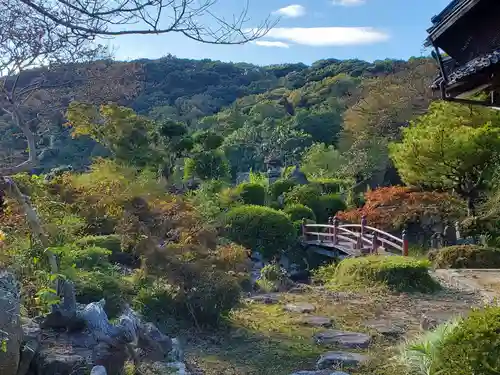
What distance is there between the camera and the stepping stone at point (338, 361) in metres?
5.00

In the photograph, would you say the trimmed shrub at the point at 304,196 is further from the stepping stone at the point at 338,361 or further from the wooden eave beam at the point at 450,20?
the stepping stone at the point at 338,361

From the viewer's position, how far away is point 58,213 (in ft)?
22.1

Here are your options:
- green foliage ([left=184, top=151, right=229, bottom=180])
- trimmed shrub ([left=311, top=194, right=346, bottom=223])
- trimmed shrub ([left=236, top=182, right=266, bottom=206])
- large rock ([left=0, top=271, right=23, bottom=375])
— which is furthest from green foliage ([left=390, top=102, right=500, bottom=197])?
large rock ([left=0, top=271, right=23, bottom=375])

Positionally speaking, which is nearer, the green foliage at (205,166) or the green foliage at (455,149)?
the green foliage at (455,149)

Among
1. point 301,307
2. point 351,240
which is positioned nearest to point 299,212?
point 351,240

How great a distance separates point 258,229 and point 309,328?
25.0 ft

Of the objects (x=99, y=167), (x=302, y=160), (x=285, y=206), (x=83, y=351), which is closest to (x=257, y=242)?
(x=99, y=167)

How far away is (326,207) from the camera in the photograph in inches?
790

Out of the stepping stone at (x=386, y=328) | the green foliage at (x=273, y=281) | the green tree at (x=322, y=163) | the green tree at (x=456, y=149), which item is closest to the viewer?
the stepping stone at (x=386, y=328)

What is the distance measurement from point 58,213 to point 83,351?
3.18m

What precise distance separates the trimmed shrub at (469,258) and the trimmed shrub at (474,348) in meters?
7.88

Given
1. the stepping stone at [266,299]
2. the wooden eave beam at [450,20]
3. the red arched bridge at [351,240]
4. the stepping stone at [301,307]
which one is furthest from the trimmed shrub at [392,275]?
the wooden eave beam at [450,20]

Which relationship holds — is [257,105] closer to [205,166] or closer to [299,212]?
[205,166]

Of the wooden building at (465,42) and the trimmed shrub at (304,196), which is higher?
the wooden building at (465,42)
